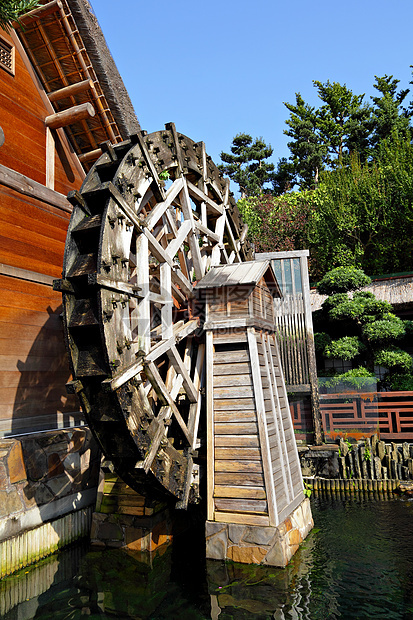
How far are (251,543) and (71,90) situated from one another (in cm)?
587

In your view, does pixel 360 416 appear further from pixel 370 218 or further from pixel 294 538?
pixel 370 218

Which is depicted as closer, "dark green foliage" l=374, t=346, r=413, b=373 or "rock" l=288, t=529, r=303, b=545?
"rock" l=288, t=529, r=303, b=545

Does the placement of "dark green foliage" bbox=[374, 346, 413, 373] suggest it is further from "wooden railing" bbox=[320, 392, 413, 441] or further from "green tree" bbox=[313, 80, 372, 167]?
"green tree" bbox=[313, 80, 372, 167]

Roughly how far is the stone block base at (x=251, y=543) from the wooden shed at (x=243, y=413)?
0.15ft

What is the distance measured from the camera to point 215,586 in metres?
4.19

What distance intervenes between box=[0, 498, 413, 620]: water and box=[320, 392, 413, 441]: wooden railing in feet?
11.9

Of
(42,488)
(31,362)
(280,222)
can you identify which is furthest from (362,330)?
(280,222)

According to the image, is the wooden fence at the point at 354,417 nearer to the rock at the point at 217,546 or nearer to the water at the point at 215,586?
the water at the point at 215,586

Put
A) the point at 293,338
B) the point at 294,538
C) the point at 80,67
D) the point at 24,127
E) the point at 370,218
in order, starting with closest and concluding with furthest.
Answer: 1. the point at 294,538
2. the point at 24,127
3. the point at 80,67
4. the point at 293,338
5. the point at 370,218

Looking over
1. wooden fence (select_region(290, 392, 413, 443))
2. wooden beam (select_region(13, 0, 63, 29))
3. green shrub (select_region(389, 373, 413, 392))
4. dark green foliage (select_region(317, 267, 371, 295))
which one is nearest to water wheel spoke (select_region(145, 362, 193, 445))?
wooden beam (select_region(13, 0, 63, 29))

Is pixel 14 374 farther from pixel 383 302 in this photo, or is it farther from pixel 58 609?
pixel 383 302

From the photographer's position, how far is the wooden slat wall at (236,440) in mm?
4582

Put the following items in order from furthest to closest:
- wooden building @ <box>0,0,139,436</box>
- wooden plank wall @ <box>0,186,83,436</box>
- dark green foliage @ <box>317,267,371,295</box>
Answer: dark green foliage @ <box>317,267,371,295</box> < wooden building @ <box>0,0,139,436</box> < wooden plank wall @ <box>0,186,83,436</box>

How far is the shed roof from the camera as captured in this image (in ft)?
17.0
